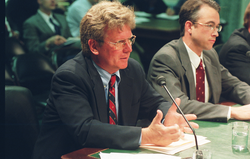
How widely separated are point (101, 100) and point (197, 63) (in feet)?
3.28

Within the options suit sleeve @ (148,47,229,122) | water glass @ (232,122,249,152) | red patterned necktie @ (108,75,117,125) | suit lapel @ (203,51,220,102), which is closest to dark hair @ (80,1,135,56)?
red patterned necktie @ (108,75,117,125)

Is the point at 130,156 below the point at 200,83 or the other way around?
the other way around

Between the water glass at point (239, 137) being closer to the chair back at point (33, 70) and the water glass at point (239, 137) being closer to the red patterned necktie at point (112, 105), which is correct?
the red patterned necktie at point (112, 105)

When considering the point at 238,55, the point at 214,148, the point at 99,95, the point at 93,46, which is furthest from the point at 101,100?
the point at 238,55

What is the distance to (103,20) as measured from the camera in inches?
62.9

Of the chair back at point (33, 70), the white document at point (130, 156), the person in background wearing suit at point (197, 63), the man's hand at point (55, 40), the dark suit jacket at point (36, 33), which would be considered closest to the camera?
the white document at point (130, 156)

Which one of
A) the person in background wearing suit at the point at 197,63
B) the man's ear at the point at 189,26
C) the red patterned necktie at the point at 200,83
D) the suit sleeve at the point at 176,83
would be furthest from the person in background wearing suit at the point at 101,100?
the man's ear at the point at 189,26

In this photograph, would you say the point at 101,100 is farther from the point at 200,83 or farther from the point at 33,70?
the point at 33,70

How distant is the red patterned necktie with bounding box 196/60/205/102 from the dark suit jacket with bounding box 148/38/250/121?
47 millimetres

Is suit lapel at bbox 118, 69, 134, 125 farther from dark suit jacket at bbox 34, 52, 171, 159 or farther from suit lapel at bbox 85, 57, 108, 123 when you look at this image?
suit lapel at bbox 85, 57, 108, 123

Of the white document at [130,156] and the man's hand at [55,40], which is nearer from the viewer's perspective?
the white document at [130,156]

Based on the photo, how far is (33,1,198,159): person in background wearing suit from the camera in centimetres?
133

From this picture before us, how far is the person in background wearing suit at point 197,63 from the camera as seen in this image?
2148mm

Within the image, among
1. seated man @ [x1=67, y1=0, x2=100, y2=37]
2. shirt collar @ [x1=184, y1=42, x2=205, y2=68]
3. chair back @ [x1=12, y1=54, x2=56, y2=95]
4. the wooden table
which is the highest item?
seated man @ [x1=67, y1=0, x2=100, y2=37]
